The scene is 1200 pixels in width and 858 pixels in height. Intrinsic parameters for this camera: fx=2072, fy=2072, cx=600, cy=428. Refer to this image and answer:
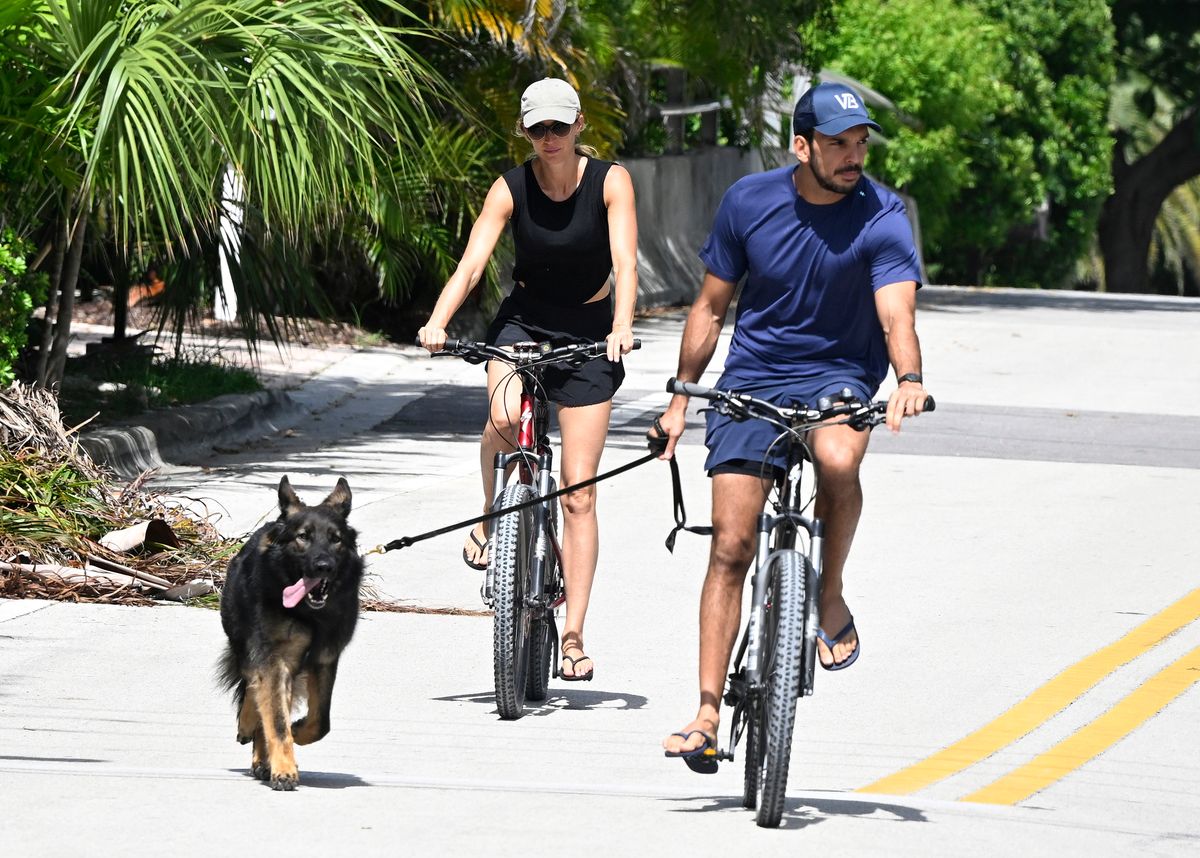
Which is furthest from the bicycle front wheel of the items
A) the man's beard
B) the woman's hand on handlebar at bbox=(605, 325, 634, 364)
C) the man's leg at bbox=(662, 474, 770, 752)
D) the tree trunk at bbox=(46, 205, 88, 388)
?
the tree trunk at bbox=(46, 205, 88, 388)

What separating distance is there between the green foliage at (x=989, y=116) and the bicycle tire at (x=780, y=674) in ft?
72.9

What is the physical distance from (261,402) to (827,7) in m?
11.4

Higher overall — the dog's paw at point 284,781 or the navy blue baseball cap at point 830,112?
the navy blue baseball cap at point 830,112

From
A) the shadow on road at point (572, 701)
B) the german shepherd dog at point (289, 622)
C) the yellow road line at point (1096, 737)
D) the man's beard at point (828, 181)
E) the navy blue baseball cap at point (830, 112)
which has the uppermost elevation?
the navy blue baseball cap at point (830, 112)

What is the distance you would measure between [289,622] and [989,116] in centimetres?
3019

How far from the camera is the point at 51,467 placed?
9.02 m

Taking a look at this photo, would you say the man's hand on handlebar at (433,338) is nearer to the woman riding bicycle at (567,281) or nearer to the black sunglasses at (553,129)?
the woman riding bicycle at (567,281)

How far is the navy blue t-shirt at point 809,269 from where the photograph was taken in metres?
5.68

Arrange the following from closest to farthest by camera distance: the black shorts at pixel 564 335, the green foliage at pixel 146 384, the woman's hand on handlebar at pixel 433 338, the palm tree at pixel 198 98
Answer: the woman's hand on handlebar at pixel 433 338 → the black shorts at pixel 564 335 → the palm tree at pixel 198 98 → the green foliage at pixel 146 384

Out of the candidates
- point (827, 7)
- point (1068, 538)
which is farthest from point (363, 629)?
point (827, 7)

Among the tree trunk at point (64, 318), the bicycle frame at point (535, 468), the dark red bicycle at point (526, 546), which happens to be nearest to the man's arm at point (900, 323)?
the dark red bicycle at point (526, 546)

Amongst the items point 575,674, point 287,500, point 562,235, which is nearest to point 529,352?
point 562,235

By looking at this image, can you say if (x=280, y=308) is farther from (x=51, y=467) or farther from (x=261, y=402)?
(x=51, y=467)

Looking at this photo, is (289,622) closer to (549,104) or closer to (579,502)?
(579,502)
